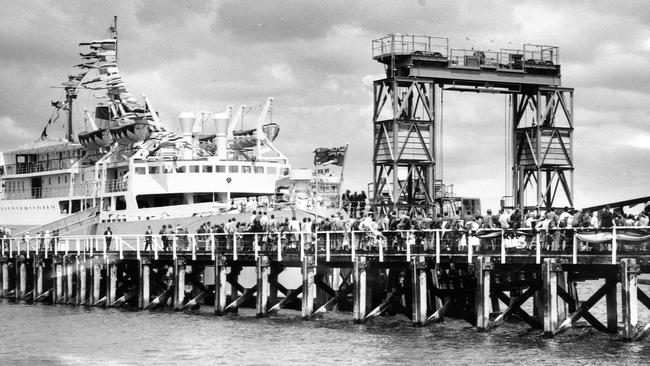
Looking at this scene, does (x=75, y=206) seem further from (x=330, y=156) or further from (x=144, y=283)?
(x=144, y=283)

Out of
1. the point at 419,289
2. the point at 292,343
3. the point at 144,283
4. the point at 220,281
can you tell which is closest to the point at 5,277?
the point at 144,283

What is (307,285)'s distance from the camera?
1778 inches

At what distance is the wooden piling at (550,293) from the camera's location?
36781 millimetres

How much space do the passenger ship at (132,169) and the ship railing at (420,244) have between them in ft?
50.7

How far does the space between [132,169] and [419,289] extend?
118ft

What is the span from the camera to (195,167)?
73562 mm

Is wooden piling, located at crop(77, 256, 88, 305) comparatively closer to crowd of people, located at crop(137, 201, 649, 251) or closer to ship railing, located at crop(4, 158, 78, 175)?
crowd of people, located at crop(137, 201, 649, 251)

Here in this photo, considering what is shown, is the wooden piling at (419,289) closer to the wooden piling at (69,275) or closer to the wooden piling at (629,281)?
the wooden piling at (629,281)

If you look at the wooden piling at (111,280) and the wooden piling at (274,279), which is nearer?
the wooden piling at (274,279)

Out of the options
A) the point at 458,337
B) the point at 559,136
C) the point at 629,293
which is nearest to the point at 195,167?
the point at 559,136

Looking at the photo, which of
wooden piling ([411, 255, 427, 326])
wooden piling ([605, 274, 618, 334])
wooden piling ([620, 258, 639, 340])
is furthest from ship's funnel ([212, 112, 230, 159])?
wooden piling ([620, 258, 639, 340])

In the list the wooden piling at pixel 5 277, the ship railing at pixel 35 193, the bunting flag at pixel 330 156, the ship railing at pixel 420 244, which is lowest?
the wooden piling at pixel 5 277

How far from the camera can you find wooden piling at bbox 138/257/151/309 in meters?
53.2

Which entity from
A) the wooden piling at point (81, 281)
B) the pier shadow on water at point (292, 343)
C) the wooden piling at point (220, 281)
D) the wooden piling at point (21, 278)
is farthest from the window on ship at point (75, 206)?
the wooden piling at point (220, 281)
